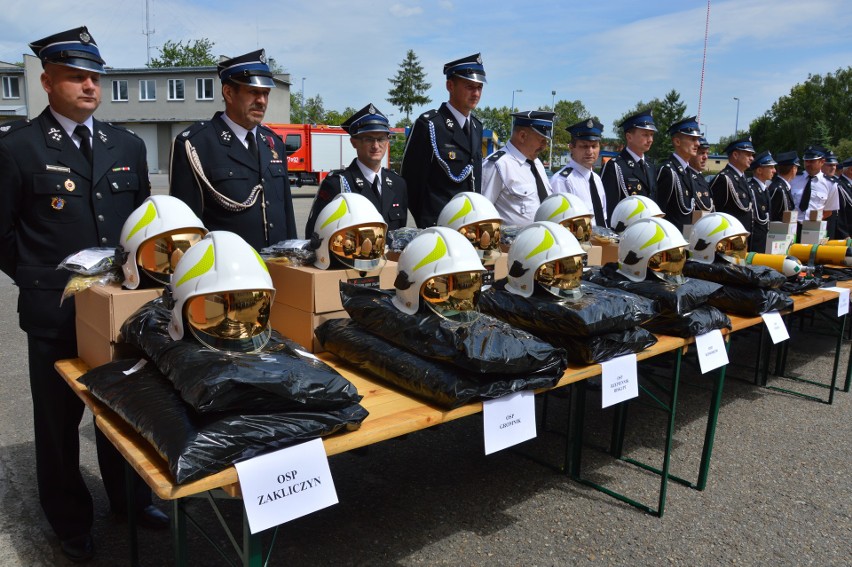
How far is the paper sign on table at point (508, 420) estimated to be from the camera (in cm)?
206

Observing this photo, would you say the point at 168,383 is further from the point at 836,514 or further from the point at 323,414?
the point at 836,514

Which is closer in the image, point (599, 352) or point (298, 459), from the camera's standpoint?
point (298, 459)

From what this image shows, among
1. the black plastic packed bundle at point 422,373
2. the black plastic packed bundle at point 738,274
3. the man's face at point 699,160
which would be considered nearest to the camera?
the black plastic packed bundle at point 422,373

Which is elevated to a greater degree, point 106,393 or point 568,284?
point 568,284

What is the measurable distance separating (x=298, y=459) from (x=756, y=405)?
177 inches

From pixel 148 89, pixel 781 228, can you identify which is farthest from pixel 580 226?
pixel 148 89

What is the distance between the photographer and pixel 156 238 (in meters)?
2.15

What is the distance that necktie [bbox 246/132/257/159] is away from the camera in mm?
3250

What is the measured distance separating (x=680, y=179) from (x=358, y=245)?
4.35 m

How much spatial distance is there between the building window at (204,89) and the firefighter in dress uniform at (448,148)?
38560 millimetres

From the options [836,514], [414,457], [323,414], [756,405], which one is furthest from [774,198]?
[323,414]

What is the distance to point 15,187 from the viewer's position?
2408 millimetres

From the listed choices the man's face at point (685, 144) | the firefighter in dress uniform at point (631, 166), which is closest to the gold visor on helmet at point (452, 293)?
the firefighter in dress uniform at point (631, 166)

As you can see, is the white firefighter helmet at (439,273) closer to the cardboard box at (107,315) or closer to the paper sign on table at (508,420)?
the paper sign on table at (508,420)
